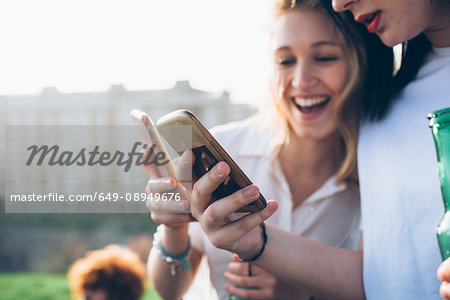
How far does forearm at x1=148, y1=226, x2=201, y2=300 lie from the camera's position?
1.57 metres

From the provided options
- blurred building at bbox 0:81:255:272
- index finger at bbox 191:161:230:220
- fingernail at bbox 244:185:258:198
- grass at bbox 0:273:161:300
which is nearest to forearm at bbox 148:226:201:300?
index finger at bbox 191:161:230:220

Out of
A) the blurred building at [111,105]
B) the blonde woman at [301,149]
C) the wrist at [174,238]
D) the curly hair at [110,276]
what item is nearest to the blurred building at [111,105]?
the blurred building at [111,105]

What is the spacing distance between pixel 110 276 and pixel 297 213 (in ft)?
5.02

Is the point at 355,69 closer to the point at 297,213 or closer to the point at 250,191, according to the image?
the point at 297,213

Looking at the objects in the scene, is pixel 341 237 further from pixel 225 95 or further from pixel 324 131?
pixel 225 95

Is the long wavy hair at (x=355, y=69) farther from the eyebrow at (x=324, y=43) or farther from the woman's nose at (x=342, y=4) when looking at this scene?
the woman's nose at (x=342, y=4)

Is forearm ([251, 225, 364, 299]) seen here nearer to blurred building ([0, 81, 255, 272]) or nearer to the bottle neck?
the bottle neck

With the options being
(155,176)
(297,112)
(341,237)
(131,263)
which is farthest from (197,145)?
(131,263)

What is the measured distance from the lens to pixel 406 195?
1277 millimetres

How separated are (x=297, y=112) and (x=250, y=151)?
10.5 inches

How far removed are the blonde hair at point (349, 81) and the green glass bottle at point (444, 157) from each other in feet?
2.31

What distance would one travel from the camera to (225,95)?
15.8 m

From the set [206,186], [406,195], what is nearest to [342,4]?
[406,195]

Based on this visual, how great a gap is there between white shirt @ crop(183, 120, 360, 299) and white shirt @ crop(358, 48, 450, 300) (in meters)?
0.35
